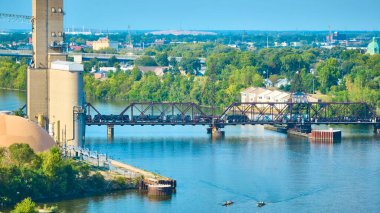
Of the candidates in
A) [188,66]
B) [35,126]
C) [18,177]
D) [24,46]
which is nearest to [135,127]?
[35,126]

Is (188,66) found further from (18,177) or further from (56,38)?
(18,177)

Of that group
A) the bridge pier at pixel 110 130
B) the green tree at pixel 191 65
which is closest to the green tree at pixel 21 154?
the bridge pier at pixel 110 130

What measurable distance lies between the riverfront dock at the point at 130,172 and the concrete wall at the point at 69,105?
1.19 m

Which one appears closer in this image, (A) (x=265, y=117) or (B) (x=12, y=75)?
(A) (x=265, y=117)

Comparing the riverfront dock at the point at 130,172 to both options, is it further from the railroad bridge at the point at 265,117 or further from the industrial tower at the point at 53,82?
the railroad bridge at the point at 265,117

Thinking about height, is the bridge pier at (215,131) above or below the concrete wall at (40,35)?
below

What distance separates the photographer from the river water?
111 feet

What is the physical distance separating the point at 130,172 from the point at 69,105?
5585 millimetres

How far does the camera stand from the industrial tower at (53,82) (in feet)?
136

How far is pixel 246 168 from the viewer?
39562 millimetres

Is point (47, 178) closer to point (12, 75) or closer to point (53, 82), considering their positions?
point (53, 82)

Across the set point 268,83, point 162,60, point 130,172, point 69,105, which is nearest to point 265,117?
point 69,105

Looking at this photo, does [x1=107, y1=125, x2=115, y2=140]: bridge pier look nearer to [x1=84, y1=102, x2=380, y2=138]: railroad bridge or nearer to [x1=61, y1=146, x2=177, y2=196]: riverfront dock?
[x1=84, y1=102, x2=380, y2=138]: railroad bridge

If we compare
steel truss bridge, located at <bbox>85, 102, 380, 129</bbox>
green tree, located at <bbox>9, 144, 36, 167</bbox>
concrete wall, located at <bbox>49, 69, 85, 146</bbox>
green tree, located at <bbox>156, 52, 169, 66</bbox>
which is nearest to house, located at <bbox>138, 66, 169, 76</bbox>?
green tree, located at <bbox>156, 52, 169, 66</bbox>
